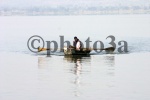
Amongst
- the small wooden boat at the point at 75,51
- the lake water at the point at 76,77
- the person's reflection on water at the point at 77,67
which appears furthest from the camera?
the small wooden boat at the point at 75,51

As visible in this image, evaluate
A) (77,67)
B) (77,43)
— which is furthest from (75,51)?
(77,67)

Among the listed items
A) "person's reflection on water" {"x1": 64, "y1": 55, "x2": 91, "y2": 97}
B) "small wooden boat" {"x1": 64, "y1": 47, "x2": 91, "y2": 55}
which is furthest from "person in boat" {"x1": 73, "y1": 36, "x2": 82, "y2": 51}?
"person's reflection on water" {"x1": 64, "y1": 55, "x2": 91, "y2": 97}

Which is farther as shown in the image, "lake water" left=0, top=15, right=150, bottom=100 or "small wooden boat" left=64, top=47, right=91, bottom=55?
"small wooden boat" left=64, top=47, right=91, bottom=55

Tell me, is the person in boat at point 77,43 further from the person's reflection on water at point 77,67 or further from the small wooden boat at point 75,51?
the person's reflection on water at point 77,67

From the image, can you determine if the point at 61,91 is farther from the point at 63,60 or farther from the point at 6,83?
the point at 63,60

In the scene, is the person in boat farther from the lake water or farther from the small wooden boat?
the lake water

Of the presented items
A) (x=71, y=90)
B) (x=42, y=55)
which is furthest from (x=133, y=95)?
(x=42, y=55)

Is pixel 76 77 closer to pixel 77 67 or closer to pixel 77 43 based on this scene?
pixel 77 67

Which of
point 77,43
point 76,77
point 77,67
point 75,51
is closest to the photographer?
point 76,77

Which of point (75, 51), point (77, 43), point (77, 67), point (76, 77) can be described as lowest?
point (76, 77)

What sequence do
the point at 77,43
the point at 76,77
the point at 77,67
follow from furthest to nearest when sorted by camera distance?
1. the point at 77,43
2. the point at 77,67
3. the point at 76,77

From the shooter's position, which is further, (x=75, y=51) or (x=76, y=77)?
(x=75, y=51)

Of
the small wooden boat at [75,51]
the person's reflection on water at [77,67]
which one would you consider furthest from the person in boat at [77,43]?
the person's reflection on water at [77,67]

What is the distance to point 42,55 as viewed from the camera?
66.6m
